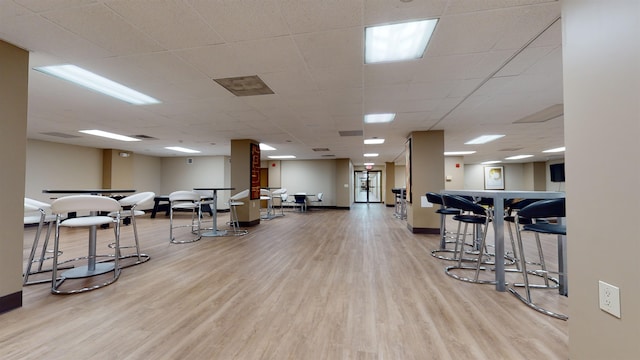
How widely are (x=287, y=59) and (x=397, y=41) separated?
3.45 feet

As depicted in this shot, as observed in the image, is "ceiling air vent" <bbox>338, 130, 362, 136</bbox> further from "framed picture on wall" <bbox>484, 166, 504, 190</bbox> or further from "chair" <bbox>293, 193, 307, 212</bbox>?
"framed picture on wall" <bbox>484, 166, 504, 190</bbox>

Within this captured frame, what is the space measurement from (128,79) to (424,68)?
337 cm

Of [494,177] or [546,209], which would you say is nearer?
[546,209]

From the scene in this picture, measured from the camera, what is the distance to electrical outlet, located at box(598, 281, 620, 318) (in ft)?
3.66

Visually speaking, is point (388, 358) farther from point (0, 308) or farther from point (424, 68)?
point (0, 308)

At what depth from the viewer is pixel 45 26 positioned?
204 centimetres

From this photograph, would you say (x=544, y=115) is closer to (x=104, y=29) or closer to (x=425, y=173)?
(x=425, y=173)

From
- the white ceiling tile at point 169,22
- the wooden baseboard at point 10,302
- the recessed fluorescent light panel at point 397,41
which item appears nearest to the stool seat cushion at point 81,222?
the wooden baseboard at point 10,302

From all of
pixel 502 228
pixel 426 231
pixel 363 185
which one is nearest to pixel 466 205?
pixel 502 228

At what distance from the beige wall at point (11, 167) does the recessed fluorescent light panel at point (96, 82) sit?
61 centimetres

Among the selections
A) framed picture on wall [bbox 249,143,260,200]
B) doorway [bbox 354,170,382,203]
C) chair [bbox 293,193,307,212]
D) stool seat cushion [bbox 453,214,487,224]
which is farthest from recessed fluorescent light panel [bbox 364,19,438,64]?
doorway [bbox 354,170,382,203]

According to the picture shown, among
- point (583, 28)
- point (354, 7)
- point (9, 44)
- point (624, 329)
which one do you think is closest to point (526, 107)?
point (583, 28)

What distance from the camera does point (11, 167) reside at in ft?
7.12

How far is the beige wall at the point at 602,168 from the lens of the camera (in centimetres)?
105
